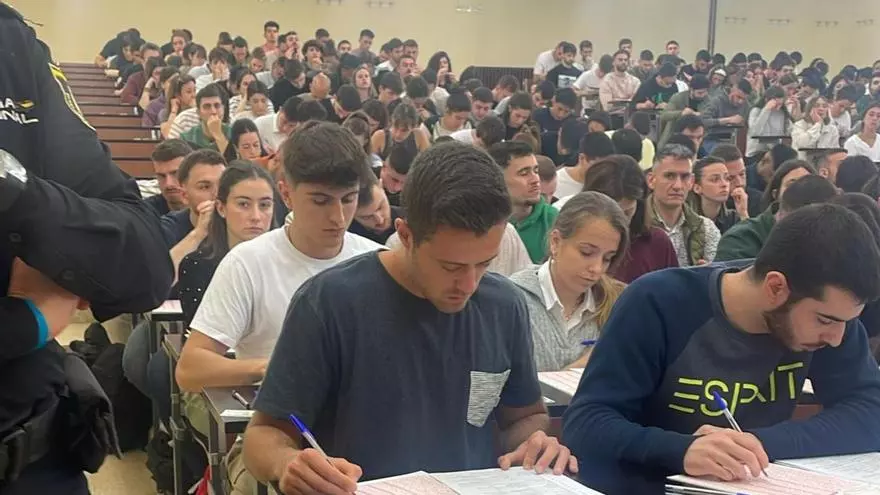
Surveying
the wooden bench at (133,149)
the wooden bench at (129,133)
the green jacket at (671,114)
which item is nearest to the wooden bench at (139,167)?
the wooden bench at (133,149)

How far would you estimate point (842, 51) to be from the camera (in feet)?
60.6

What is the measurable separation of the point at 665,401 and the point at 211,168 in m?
2.91

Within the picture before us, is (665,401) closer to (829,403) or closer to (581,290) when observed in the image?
(829,403)

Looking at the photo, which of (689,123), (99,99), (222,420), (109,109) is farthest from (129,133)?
(222,420)

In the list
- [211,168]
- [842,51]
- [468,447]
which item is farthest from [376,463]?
[842,51]

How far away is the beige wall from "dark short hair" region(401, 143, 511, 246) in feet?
47.6

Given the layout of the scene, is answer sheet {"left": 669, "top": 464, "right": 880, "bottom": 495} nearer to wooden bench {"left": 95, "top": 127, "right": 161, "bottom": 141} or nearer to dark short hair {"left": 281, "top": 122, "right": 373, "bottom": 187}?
dark short hair {"left": 281, "top": 122, "right": 373, "bottom": 187}

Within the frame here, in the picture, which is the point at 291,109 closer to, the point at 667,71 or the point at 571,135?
the point at 571,135

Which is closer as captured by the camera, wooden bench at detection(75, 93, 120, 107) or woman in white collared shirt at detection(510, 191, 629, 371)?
woman in white collared shirt at detection(510, 191, 629, 371)

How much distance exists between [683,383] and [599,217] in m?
1.17

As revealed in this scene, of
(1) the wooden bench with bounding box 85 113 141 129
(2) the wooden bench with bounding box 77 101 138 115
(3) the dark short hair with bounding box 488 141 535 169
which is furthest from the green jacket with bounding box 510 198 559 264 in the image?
(2) the wooden bench with bounding box 77 101 138 115

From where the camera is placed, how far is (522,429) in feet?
5.90

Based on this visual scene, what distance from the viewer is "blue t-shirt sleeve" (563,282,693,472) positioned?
182cm

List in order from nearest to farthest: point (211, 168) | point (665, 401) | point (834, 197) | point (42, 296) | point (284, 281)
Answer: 1. point (42, 296)
2. point (665, 401)
3. point (284, 281)
4. point (834, 197)
5. point (211, 168)
